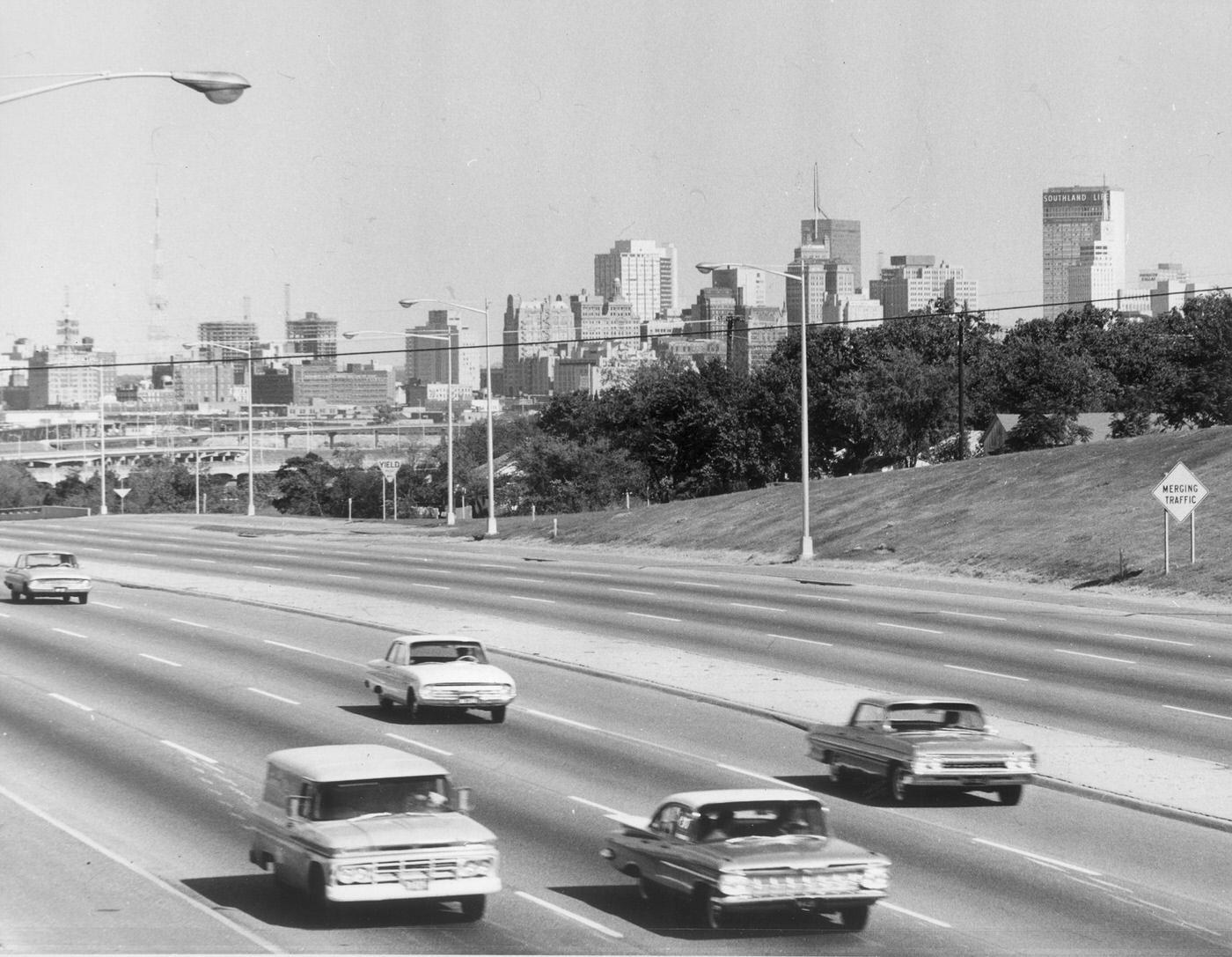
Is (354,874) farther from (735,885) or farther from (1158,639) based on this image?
(1158,639)

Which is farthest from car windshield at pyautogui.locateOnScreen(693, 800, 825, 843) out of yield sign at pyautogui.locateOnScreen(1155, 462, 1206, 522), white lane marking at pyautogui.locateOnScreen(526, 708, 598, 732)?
yield sign at pyautogui.locateOnScreen(1155, 462, 1206, 522)

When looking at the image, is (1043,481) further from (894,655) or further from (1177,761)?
(1177,761)

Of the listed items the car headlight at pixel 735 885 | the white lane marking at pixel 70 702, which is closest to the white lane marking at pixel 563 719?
the white lane marking at pixel 70 702

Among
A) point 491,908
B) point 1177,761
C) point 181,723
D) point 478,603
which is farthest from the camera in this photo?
point 478,603

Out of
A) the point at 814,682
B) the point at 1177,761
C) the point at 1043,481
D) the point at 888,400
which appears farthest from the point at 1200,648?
the point at 888,400

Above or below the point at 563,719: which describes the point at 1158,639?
above

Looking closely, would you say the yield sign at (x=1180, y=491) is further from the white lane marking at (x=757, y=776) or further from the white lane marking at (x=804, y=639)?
the white lane marking at (x=757, y=776)

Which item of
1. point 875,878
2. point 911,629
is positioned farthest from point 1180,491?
point 875,878
